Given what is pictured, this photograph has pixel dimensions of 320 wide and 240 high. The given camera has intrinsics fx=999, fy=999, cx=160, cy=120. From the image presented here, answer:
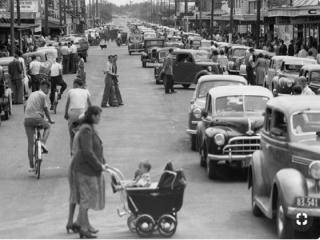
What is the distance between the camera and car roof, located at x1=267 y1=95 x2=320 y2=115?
12898 millimetres

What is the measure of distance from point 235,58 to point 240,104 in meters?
30.6

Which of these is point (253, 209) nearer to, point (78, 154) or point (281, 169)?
point (281, 169)

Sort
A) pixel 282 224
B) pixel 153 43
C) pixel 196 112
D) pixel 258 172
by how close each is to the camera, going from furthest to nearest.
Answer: pixel 153 43, pixel 196 112, pixel 258 172, pixel 282 224

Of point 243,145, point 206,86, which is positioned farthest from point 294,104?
point 206,86

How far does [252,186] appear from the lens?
1384 centimetres

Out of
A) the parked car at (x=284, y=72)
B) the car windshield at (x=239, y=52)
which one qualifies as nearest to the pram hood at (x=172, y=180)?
the parked car at (x=284, y=72)

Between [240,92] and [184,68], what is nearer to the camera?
[240,92]

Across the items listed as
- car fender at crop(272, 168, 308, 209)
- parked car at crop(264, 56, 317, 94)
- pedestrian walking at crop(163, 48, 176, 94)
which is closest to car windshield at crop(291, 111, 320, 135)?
car fender at crop(272, 168, 308, 209)

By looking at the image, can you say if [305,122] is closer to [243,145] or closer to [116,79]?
[243,145]

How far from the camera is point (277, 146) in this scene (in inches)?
505

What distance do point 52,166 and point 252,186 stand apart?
6.33 m

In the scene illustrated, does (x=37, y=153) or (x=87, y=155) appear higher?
(x=87, y=155)

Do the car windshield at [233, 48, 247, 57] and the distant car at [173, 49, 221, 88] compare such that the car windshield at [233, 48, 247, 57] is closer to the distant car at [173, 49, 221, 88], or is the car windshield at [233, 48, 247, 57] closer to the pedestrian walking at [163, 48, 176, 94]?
the distant car at [173, 49, 221, 88]

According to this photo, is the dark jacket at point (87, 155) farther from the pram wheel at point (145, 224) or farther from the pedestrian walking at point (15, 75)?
the pedestrian walking at point (15, 75)
